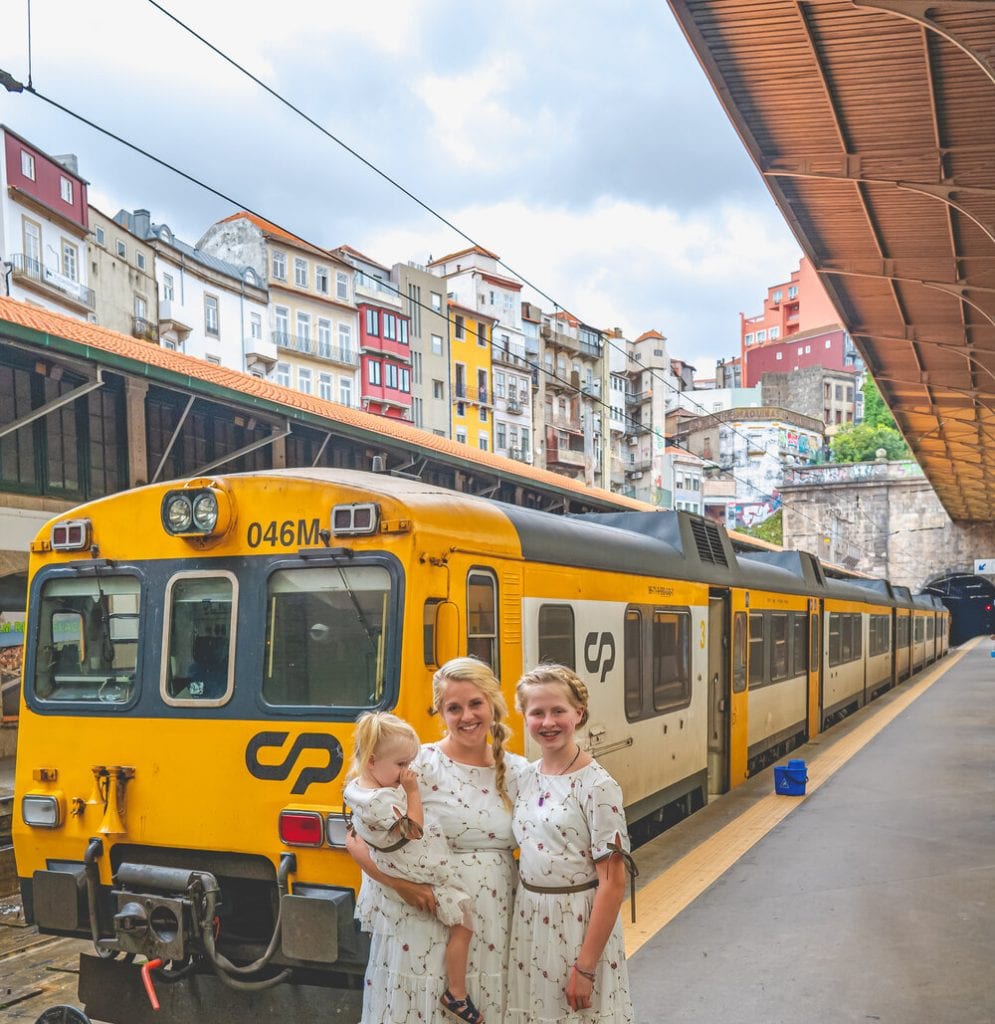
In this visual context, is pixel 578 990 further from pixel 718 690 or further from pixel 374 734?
pixel 718 690

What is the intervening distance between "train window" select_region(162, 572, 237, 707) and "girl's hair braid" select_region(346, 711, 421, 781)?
1.83m

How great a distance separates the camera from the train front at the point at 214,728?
4.92 m

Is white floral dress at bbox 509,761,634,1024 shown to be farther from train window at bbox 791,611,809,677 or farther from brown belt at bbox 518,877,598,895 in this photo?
train window at bbox 791,611,809,677

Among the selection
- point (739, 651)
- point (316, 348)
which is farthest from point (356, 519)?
point (316, 348)

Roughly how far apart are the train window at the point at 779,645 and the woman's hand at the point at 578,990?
10.0 m

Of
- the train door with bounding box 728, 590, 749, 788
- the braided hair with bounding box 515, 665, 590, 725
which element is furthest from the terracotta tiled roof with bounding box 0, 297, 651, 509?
the braided hair with bounding box 515, 665, 590, 725

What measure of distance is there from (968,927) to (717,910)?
148cm

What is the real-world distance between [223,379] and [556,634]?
8.42 meters

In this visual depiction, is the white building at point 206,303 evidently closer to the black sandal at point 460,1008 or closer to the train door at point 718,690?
the train door at point 718,690

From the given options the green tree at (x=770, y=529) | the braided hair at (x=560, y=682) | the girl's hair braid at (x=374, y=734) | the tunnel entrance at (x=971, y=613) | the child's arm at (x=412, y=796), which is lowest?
the tunnel entrance at (x=971, y=613)

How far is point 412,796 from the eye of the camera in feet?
11.9

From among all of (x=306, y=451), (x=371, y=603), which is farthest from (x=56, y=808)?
(x=306, y=451)

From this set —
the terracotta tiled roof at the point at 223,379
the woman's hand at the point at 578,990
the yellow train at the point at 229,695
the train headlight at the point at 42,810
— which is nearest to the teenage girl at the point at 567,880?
the woman's hand at the point at 578,990

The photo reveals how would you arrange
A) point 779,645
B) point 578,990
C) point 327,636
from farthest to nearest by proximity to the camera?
point 779,645 < point 327,636 < point 578,990
